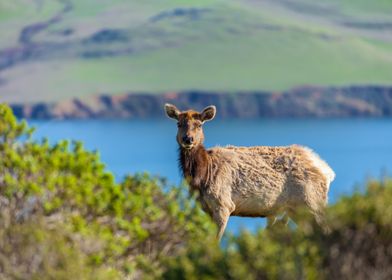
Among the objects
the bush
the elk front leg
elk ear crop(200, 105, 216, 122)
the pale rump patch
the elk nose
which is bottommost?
the elk front leg

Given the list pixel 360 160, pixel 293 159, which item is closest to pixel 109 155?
pixel 360 160

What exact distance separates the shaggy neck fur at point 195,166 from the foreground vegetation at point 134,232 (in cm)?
461

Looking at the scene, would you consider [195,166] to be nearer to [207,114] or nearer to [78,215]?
[207,114]

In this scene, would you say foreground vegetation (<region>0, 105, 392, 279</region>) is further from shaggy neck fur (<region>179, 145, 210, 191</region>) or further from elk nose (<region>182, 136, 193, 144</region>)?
elk nose (<region>182, 136, 193, 144</region>)

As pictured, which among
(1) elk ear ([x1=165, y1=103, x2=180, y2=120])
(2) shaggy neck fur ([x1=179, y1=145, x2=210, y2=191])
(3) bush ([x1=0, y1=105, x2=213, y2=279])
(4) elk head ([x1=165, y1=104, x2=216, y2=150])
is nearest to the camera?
(3) bush ([x1=0, y1=105, x2=213, y2=279])

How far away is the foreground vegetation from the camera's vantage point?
1020 cm

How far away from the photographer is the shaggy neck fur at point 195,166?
690 inches

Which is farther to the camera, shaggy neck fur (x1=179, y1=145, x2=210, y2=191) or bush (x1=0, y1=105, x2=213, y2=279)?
shaggy neck fur (x1=179, y1=145, x2=210, y2=191)

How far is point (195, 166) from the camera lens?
1762cm

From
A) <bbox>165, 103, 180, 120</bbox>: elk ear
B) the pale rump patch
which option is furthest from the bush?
the pale rump patch

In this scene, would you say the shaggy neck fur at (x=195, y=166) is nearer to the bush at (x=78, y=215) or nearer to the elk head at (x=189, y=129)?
the elk head at (x=189, y=129)

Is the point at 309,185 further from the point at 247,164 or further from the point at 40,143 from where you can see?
the point at 40,143

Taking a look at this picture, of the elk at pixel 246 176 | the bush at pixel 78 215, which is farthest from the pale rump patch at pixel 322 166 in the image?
the bush at pixel 78 215

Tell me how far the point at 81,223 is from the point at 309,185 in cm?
765
